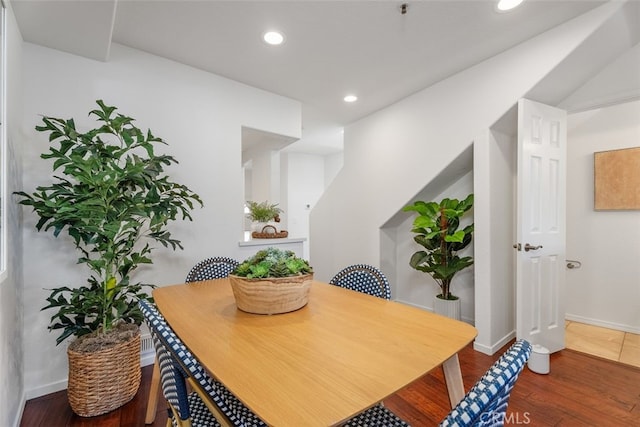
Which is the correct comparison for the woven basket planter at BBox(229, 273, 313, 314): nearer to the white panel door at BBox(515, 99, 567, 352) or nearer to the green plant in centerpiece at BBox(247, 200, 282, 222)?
the green plant in centerpiece at BBox(247, 200, 282, 222)

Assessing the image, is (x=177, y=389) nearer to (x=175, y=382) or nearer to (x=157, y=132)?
(x=175, y=382)

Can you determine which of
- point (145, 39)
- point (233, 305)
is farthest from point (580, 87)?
point (145, 39)

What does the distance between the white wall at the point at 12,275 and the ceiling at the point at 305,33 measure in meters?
0.32

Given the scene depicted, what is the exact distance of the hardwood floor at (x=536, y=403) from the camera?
1.73 m

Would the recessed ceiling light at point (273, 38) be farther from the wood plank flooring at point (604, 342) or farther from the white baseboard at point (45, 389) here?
the wood plank flooring at point (604, 342)

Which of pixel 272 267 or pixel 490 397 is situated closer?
pixel 490 397

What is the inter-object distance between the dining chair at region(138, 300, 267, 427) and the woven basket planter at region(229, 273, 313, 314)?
1.26 ft

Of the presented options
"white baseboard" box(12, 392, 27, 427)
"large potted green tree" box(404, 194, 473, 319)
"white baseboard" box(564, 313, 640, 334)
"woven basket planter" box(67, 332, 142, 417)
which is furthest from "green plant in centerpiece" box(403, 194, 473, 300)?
"white baseboard" box(12, 392, 27, 427)

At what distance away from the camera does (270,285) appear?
1.28 metres

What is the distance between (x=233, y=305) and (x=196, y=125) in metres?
1.89

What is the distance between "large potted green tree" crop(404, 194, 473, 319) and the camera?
291cm

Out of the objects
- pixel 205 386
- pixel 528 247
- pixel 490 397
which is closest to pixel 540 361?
pixel 528 247

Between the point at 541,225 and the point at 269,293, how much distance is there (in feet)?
7.71

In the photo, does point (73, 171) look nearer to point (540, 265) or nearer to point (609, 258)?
point (540, 265)
